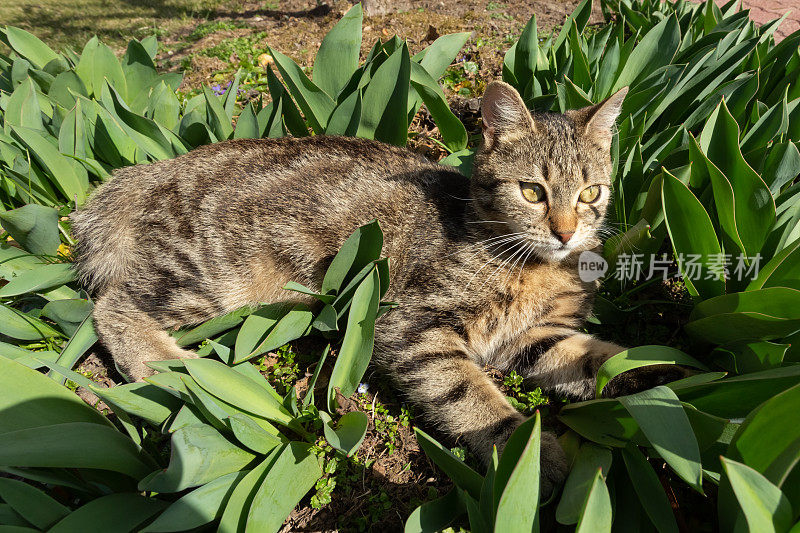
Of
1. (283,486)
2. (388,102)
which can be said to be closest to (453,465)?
(283,486)

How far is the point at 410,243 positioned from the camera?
7.55 feet

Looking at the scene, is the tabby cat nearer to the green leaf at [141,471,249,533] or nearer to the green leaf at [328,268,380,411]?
the green leaf at [328,268,380,411]

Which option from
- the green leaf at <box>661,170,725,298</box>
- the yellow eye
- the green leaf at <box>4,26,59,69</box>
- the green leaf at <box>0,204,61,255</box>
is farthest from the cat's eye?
the green leaf at <box>4,26,59,69</box>

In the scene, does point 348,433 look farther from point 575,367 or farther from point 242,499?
point 575,367

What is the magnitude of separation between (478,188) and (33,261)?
2.21 m

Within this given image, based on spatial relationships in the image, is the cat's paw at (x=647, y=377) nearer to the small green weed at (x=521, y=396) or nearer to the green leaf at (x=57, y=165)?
the small green weed at (x=521, y=396)

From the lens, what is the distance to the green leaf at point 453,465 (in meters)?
1.44

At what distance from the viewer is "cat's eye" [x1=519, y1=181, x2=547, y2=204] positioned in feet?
6.93

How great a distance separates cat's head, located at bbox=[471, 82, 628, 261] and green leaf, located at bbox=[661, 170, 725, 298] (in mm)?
335

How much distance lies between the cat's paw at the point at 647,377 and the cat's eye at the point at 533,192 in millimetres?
787

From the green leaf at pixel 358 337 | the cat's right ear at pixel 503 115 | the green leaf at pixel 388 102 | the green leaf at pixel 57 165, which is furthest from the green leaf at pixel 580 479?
the green leaf at pixel 57 165

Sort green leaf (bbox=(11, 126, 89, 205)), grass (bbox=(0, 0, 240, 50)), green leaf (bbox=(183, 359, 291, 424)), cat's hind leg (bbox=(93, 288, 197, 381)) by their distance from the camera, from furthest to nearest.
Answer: grass (bbox=(0, 0, 240, 50)) → green leaf (bbox=(11, 126, 89, 205)) → cat's hind leg (bbox=(93, 288, 197, 381)) → green leaf (bbox=(183, 359, 291, 424))

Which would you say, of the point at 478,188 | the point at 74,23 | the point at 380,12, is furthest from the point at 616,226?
the point at 74,23

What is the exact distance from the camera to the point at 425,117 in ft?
12.0
